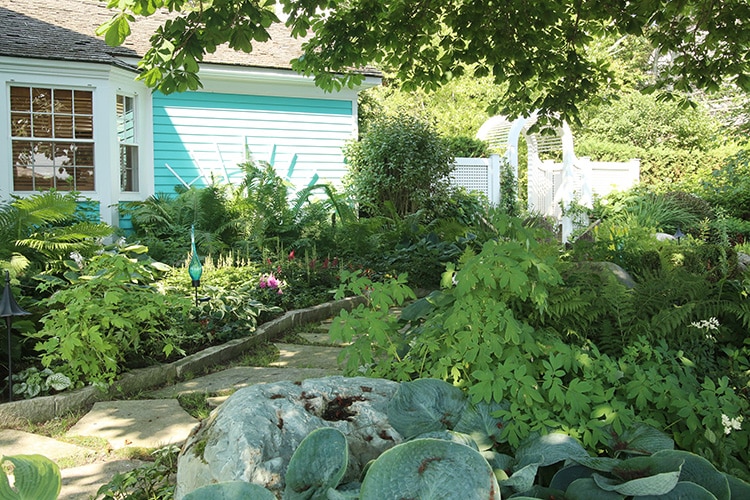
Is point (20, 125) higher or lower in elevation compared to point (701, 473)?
higher

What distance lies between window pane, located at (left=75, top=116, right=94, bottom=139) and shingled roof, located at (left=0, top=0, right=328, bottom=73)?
0.89m

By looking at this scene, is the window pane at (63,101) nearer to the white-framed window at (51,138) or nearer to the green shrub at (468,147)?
the white-framed window at (51,138)

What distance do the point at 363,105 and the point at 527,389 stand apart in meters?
14.5

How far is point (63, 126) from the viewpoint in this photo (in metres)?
9.71

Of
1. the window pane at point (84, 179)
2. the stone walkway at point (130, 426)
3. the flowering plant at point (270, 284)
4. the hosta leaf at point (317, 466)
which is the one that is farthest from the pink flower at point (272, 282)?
the hosta leaf at point (317, 466)

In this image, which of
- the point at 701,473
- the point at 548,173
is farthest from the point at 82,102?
the point at 548,173

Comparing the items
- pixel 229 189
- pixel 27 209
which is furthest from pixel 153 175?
pixel 27 209

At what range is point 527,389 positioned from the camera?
219cm

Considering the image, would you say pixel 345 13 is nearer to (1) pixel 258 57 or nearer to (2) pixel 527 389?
(2) pixel 527 389

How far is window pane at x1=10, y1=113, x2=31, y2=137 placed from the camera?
9477 mm

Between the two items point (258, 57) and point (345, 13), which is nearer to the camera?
point (345, 13)

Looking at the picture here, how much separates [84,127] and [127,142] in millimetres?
929

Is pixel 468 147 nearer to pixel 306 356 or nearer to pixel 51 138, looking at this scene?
pixel 51 138

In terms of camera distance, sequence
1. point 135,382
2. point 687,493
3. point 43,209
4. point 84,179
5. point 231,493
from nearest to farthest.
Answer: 1. point 231,493
2. point 687,493
3. point 135,382
4. point 43,209
5. point 84,179
